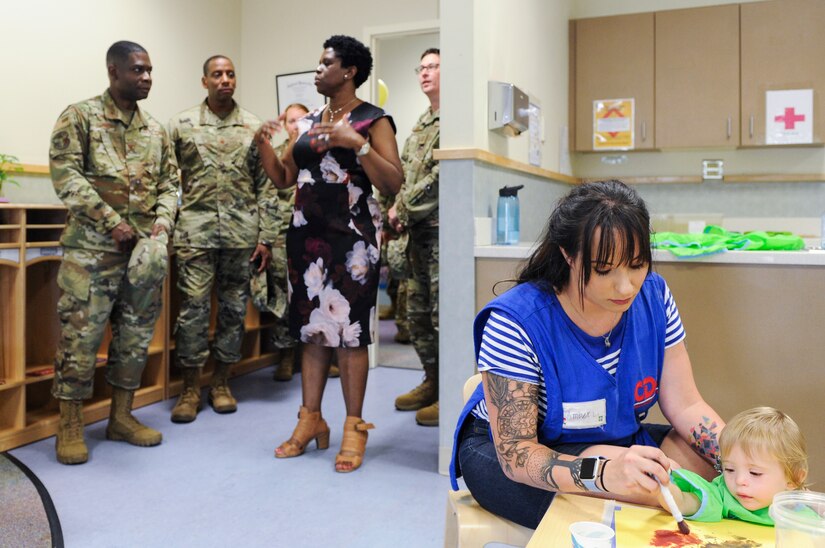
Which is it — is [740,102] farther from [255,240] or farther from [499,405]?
[499,405]

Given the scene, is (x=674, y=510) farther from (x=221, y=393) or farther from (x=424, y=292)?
(x=221, y=393)

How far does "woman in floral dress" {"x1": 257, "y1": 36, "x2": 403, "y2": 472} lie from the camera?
270 centimetres

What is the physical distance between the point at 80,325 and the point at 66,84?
5.15 ft

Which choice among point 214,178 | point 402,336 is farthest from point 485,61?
point 402,336

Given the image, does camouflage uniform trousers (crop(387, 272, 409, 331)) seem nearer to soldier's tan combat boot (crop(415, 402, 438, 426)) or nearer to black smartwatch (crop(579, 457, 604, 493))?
soldier's tan combat boot (crop(415, 402, 438, 426))

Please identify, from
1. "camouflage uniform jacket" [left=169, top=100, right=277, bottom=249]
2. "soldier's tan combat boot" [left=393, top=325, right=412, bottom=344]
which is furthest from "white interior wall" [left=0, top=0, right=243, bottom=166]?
"soldier's tan combat boot" [left=393, top=325, right=412, bottom=344]

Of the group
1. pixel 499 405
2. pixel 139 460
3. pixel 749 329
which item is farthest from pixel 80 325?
pixel 749 329

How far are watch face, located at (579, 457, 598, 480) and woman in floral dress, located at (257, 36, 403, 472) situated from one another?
1.69 metres

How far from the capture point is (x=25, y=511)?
2.31 metres

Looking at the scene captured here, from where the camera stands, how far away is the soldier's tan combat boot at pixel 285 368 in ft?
14.0

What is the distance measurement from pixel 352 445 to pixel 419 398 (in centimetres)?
88

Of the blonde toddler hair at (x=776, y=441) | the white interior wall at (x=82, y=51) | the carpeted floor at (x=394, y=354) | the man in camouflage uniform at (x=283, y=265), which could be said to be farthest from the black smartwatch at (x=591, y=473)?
the carpeted floor at (x=394, y=354)

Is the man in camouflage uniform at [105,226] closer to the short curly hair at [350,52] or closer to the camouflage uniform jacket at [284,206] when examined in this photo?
the short curly hair at [350,52]

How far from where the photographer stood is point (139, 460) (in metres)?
2.86
